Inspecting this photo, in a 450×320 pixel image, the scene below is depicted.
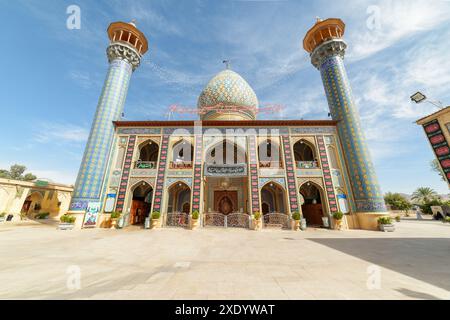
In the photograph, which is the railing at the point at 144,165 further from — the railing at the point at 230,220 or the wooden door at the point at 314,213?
the wooden door at the point at 314,213

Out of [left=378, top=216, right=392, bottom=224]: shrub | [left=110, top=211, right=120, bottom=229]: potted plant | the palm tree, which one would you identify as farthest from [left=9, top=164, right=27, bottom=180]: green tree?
the palm tree

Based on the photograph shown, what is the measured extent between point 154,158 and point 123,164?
5064mm

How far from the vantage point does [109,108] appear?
1457cm

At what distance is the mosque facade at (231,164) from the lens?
12852mm

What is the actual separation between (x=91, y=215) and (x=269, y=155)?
49.5 feet

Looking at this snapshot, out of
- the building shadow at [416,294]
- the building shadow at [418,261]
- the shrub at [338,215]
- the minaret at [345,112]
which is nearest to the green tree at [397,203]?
the minaret at [345,112]

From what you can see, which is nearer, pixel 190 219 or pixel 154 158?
pixel 190 219

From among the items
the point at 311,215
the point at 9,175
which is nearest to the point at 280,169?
the point at 311,215

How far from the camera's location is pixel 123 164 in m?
14.2

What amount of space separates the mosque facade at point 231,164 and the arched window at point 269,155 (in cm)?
8

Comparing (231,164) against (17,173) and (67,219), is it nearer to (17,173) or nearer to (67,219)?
(67,219)

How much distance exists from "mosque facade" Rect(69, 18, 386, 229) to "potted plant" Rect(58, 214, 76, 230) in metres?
0.53

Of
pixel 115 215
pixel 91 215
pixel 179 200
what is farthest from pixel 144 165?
pixel 179 200
